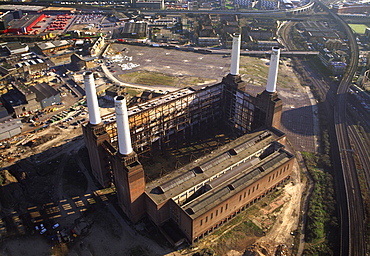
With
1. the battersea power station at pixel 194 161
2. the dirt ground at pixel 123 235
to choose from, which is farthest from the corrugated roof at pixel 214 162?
the dirt ground at pixel 123 235

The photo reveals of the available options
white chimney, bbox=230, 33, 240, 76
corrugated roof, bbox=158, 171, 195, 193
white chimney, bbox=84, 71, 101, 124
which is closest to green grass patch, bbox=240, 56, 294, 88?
white chimney, bbox=230, 33, 240, 76

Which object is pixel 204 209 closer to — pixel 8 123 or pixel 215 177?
pixel 215 177

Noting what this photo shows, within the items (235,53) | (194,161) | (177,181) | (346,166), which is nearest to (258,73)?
(235,53)

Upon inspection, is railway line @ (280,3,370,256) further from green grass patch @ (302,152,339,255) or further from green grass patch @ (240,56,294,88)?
green grass patch @ (240,56,294,88)

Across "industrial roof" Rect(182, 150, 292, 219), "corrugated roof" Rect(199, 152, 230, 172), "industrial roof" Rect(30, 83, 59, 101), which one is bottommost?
"industrial roof" Rect(182, 150, 292, 219)

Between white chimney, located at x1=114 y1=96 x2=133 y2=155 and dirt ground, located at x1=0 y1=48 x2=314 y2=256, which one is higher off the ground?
white chimney, located at x1=114 y1=96 x2=133 y2=155

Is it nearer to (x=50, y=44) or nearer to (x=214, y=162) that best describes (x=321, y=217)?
(x=214, y=162)

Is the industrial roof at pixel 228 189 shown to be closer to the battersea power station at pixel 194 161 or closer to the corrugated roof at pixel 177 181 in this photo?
the battersea power station at pixel 194 161

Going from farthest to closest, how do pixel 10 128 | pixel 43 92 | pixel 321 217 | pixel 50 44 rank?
pixel 50 44
pixel 43 92
pixel 10 128
pixel 321 217
